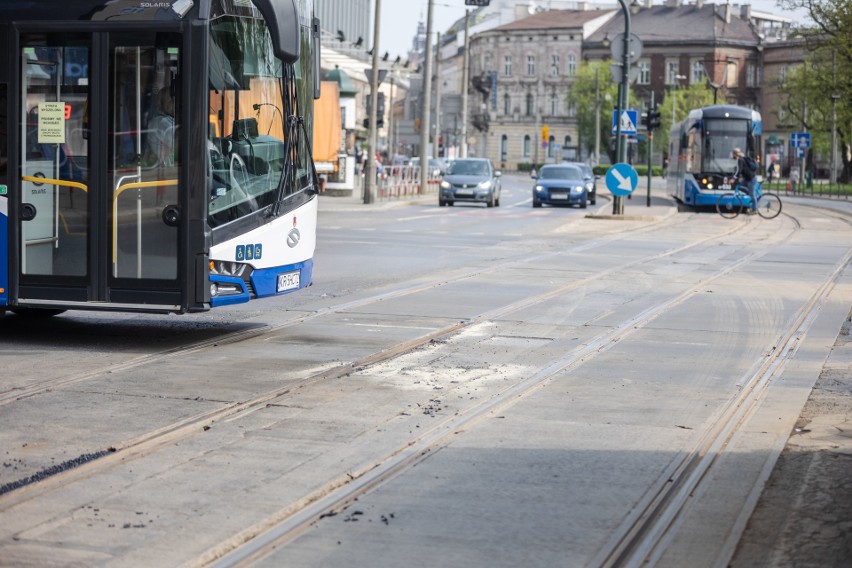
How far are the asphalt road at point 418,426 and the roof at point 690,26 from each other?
124 metres

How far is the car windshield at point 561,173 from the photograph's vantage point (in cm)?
5019

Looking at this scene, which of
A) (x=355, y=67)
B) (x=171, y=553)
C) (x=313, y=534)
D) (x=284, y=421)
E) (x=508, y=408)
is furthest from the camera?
(x=355, y=67)

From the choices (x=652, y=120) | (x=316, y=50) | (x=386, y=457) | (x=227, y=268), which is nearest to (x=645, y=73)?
(x=652, y=120)

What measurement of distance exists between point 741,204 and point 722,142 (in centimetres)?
496

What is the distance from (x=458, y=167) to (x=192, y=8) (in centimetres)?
3852

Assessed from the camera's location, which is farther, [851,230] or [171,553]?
[851,230]

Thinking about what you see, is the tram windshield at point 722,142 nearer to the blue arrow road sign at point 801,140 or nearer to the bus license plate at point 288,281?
the blue arrow road sign at point 801,140

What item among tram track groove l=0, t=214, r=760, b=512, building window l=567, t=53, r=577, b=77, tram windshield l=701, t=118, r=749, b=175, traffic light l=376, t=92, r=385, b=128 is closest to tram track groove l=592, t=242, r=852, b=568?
tram track groove l=0, t=214, r=760, b=512

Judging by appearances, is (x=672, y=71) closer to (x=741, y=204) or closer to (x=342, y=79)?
(x=342, y=79)

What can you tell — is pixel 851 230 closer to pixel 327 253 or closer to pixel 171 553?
pixel 327 253

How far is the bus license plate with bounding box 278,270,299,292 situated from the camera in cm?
1245

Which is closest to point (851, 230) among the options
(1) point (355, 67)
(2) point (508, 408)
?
(2) point (508, 408)

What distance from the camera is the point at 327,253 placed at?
2394 centimetres

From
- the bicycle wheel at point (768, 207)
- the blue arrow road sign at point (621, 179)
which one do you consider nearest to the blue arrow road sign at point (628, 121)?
the blue arrow road sign at point (621, 179)
